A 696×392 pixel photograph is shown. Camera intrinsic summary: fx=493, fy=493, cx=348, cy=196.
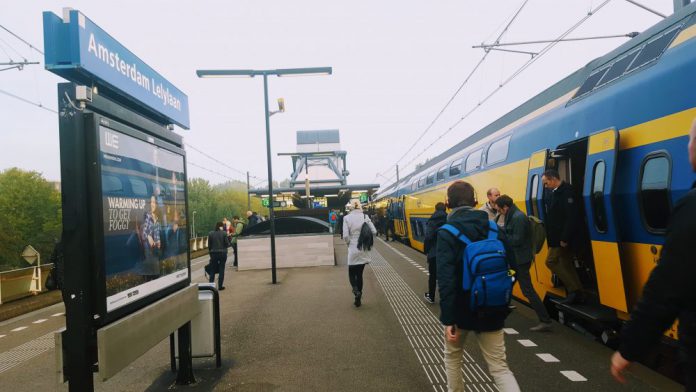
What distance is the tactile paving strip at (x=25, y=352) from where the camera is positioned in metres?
6.44

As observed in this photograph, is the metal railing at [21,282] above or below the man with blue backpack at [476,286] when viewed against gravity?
below

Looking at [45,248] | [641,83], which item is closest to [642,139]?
[641,83]

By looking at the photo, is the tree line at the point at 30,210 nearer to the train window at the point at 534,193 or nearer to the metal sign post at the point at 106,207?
the train window at the point at 534,193

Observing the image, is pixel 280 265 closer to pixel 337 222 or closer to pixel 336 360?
pixel 336 360

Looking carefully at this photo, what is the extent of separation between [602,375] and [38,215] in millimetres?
73587

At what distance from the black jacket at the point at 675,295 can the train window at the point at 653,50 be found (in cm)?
408

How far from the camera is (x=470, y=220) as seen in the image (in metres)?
3.65

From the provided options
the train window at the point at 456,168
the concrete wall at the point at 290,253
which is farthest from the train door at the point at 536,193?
the concrete wall at the point at 290,253

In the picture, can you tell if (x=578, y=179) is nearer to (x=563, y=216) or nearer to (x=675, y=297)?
(x=563, y=216)

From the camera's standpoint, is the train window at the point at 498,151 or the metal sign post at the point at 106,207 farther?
the train window at the point at 498,151

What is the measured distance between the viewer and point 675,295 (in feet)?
6.03

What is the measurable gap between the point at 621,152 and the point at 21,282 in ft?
48.3

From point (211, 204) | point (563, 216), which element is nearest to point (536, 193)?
point (563, 216)

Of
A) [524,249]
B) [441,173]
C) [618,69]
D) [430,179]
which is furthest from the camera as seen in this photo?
[430,179]
